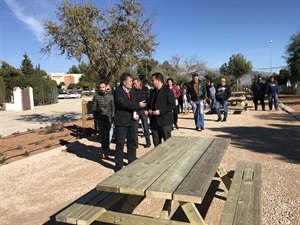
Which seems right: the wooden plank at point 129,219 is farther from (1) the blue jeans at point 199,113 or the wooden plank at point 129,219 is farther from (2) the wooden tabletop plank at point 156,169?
(1) the blue jeans at point 199,113

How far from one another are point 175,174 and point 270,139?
21.5ft

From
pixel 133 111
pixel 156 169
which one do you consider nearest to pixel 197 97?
pixel 133 111

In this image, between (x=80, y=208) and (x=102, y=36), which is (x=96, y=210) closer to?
(x=80, y=208)

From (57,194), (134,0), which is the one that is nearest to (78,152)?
(57,194)

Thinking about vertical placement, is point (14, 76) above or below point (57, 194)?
above

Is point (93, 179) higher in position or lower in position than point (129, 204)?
lower

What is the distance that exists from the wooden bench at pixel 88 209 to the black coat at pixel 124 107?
7.82 feet

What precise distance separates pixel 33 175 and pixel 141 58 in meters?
7.91

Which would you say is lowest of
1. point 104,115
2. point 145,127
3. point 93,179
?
point 93,179

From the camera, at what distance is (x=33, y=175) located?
6.39 m

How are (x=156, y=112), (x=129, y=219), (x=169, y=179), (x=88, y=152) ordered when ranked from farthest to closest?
(x=88, y=152)
(x=156, y=112)
(x=129, y=219)
(x=169, y=179)

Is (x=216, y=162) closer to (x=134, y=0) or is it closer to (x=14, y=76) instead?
(x=134, y=0)

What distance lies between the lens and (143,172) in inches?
123

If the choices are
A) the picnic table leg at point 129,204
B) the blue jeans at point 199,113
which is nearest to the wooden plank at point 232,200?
the picnic table leg at point 129,204
